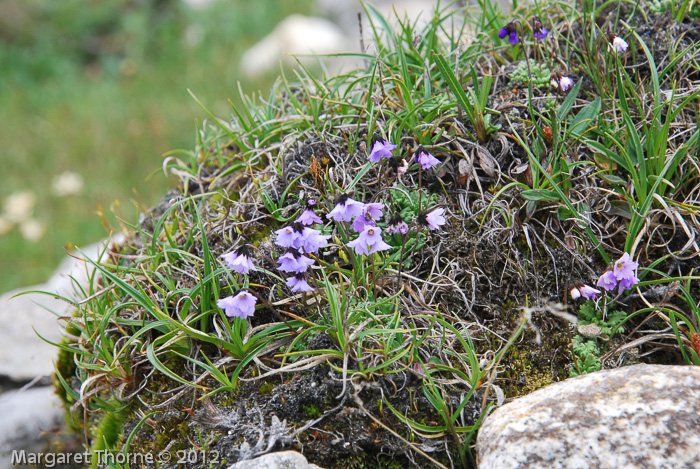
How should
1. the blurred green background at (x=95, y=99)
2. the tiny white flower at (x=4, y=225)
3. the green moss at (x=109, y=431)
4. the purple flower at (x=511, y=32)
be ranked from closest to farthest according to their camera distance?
the green moss at (x=109, y=431) → the purple flower at (x=511, y=32) → the tiny white flower at (x=4, y=225) → the blurred green background at (x=95, y=99)

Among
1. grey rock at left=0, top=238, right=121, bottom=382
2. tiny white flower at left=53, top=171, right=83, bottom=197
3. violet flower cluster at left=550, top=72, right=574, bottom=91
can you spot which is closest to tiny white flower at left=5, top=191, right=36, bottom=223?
tiny white flower at left=53, top=171, right=83, bottom=197

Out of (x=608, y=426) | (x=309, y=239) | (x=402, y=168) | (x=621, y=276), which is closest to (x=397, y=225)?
(x=402, y=168)

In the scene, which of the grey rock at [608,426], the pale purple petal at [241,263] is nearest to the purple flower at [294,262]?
the pale purple petal at [241,263]

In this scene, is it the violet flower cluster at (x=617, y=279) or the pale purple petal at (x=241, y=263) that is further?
the violet flower cluster at (x=617, y=279)

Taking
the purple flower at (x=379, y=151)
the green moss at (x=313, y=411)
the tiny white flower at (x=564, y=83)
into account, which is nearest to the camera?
the green moss at (x=313, y=411)

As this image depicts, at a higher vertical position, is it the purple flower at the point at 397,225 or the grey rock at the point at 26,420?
the purple flower at the point at 397,225

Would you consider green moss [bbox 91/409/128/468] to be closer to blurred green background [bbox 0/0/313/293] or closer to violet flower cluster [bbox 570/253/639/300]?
violet flower cluster [bbox 570/253/639/300]

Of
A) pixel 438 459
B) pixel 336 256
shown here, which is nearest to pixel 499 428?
pixel 438 459

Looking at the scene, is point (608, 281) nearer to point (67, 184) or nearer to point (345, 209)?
point (345, 209)

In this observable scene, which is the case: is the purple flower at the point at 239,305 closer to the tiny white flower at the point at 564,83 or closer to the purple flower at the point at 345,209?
the purple flower at the point at 345,209
